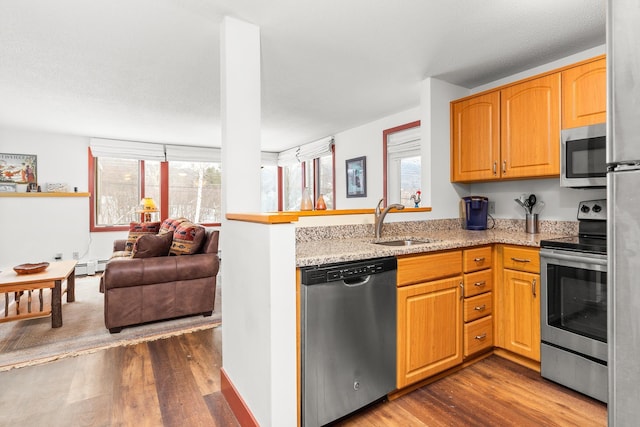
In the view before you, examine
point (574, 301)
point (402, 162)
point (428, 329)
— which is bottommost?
point (428, 329)

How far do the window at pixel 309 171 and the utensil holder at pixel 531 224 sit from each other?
332 centimetres

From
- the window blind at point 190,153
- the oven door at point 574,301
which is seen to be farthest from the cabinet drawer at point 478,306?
the window blind at point 190,153

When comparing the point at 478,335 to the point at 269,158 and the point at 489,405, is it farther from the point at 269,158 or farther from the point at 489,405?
the point at 269,158

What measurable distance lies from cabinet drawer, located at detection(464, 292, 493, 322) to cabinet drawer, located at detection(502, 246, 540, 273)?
26cm

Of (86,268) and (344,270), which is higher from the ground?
(344,270)

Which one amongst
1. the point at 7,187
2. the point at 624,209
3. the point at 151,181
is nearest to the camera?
the point at 624,209

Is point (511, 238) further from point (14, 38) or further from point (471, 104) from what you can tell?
point (14, 38)

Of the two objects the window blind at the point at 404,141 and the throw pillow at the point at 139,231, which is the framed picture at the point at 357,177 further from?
the throw pillow at the point at 139,231

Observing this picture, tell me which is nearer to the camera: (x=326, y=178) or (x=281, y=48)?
(x=281, y=48)

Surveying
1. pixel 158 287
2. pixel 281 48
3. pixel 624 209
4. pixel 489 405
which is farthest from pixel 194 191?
pixel 624 209

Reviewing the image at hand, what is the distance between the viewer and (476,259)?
7.29 ft

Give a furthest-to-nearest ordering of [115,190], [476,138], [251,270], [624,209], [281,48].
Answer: [115,190], [476,138], [281,48], [251,270], [624,209]

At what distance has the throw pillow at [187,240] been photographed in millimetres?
3242

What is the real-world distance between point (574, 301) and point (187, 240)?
3.12m
